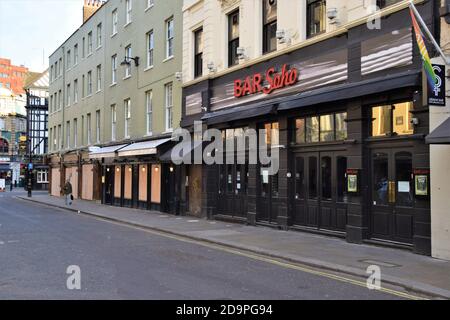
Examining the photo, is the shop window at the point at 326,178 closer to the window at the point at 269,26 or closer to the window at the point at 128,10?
the window at the point at 269,26

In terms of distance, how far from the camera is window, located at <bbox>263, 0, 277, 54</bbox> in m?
16.7

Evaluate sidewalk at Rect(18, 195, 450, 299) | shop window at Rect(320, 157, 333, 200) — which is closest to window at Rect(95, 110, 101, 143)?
sidewalk at Rect(18, 195, 450, 299)

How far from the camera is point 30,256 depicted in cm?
1077

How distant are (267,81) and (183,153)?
5477 millimetres

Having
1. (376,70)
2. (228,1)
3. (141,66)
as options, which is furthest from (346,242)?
(141,66)

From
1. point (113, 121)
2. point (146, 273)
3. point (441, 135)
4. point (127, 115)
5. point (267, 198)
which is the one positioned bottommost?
point (146, 273)

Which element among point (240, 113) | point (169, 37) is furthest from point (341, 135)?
Result: point (169, 37)

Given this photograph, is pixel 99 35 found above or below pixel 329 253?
above

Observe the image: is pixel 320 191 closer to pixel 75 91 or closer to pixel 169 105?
pixel 169 105

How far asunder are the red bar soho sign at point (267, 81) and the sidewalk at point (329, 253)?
4.52 metres

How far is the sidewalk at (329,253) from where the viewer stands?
855 cm

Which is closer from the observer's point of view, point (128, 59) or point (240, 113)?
point (240, 113)

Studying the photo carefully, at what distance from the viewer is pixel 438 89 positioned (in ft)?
33.6
